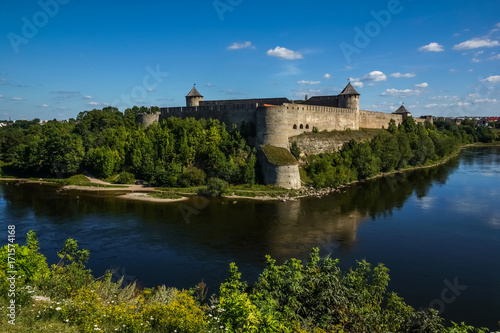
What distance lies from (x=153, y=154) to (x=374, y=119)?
23403 mm

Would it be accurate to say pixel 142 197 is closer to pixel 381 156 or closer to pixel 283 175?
pixel 283 175

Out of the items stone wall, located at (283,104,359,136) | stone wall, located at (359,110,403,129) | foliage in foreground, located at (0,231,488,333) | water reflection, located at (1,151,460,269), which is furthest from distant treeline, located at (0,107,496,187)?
foliage in foreground, located at (0,231,488,333)

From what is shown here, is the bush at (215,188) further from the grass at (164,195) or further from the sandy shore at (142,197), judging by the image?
the grass at (164,195)

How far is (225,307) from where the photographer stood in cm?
577

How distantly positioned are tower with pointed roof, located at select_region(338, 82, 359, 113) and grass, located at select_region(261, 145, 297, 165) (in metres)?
10.9

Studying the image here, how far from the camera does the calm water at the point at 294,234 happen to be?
1098 cm

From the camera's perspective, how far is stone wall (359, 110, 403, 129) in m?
35.6

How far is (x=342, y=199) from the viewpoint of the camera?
22.0 m

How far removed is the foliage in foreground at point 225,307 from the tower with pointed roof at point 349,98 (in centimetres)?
2639

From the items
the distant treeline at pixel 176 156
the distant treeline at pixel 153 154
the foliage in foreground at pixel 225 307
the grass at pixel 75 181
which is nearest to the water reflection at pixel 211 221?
the grass at pixel 75 181

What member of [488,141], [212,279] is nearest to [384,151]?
[212,279]

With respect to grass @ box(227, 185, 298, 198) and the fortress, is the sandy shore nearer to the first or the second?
grass @ box(227, 185, 298, 198)

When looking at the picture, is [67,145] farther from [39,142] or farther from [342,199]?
[342,199]

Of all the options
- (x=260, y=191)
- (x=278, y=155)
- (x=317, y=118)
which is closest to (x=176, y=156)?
(x=260, y=191)
